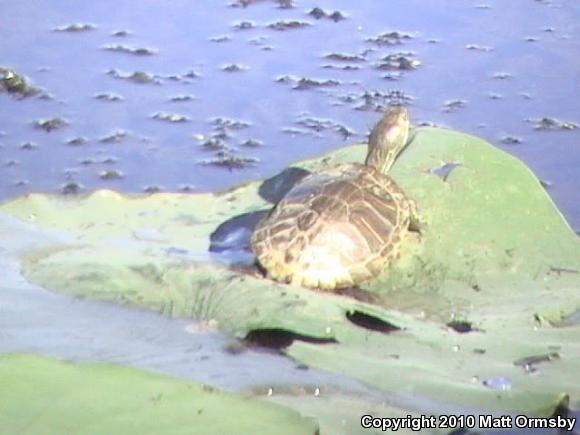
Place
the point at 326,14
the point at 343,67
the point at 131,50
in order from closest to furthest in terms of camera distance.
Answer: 1. the point at 343,67
2. the point at 131,50
3. the point at 326,14

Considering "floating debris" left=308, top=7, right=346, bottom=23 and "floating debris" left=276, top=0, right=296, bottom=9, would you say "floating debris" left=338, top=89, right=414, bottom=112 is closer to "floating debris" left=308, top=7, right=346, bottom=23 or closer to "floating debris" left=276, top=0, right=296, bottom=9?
"floating debris" left=308, top=7, right=346, bottom=23

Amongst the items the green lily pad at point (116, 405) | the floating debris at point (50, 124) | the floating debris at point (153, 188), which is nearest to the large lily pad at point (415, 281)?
the green lily pad at point (116, 405)

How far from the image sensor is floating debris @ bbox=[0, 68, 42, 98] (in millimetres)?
7066

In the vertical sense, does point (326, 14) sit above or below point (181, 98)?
above

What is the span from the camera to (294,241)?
5.04 meters

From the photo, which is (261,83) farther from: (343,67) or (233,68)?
(343,67)

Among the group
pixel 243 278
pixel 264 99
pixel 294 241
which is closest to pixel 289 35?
pixel 264 99

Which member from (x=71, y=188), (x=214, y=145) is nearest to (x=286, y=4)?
(x=214, y=145)

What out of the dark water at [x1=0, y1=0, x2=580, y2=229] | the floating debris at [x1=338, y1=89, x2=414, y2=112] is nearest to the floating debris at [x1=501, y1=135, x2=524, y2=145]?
the dark water at [x1=0, y1=0, x2=580, y2=229]

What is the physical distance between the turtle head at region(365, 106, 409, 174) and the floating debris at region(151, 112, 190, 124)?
1.33 m

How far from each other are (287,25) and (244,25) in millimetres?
257

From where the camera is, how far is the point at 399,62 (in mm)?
7562

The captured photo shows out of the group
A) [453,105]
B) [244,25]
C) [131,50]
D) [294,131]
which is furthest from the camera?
[244,25]

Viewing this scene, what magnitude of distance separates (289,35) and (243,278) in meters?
4.37
